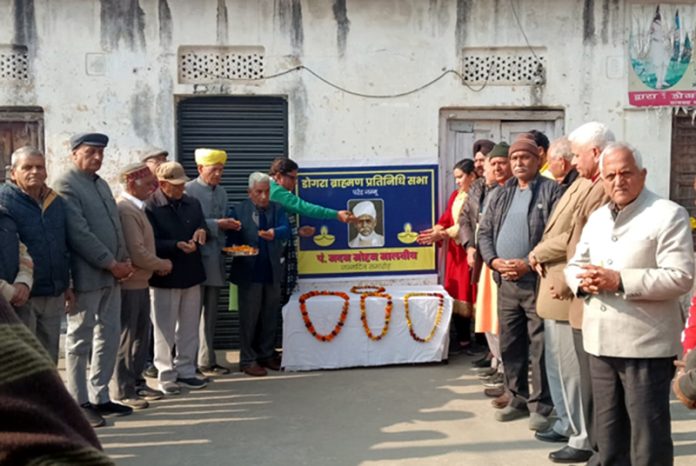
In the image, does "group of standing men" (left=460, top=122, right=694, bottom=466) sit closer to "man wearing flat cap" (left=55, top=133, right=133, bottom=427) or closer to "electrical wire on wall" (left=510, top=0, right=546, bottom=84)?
"electrical wire on wall" (left=510, top=0, right=546, bottom=84)

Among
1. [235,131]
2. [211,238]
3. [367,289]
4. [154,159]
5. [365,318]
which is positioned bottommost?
[365,318]

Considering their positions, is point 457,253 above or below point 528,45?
below

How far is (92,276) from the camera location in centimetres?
511

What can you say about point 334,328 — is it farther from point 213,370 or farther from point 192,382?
point 192,382

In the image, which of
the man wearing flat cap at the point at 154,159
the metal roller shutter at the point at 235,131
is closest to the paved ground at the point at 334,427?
the metal roller shutter at the point at 235,131

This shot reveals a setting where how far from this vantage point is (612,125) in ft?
24.5

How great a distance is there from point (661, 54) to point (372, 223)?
359 cm

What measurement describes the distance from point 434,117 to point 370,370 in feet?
9.08

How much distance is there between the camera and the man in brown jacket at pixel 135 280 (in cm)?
554

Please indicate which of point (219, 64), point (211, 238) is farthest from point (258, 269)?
point (219, 64)

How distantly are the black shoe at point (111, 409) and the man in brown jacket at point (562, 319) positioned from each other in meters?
3.15

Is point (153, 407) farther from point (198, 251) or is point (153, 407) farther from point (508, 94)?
point (508, 94)

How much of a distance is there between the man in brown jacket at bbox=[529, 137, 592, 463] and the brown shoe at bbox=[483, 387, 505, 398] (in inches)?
42.4

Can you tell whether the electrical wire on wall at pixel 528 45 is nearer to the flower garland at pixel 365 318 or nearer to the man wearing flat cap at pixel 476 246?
the man wearing flat cap at pixel 476 246
